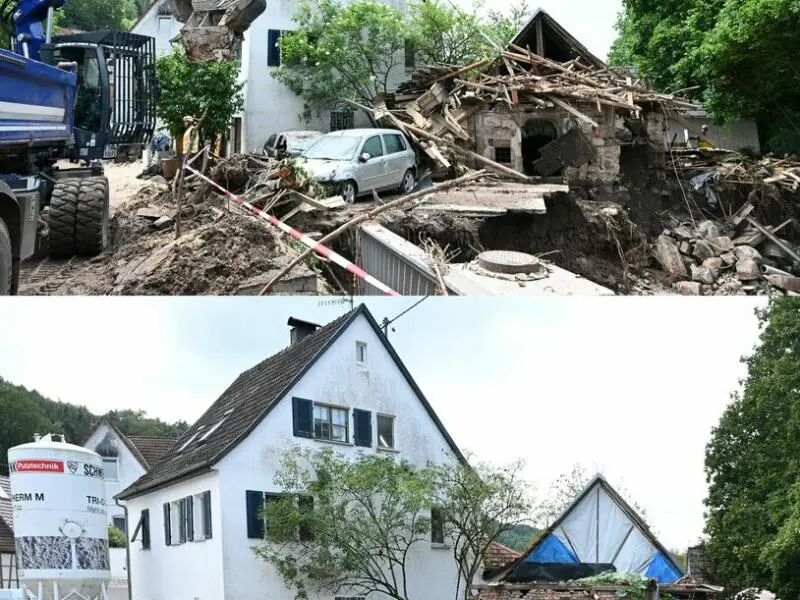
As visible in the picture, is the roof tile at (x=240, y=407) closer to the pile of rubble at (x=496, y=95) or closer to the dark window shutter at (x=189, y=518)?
the dark window shutter at (x=189, y=518)

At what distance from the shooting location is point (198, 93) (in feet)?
30.8

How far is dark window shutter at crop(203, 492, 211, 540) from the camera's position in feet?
32.0

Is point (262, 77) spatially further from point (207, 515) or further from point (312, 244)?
point (207, 515)

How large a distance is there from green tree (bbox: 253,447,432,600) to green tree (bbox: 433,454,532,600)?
Answer: 0.21 meters

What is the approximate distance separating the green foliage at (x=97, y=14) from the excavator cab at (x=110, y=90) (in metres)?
0.15

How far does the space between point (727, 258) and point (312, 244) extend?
7.41m

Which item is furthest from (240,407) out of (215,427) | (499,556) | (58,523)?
(499,556)

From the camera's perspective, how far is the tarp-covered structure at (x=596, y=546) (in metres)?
10.8

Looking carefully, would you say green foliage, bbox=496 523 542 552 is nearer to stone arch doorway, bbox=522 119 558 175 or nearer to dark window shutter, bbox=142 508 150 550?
dark window shutter, bbox=142 508 150 550

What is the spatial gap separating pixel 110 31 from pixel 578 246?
6.23 metres

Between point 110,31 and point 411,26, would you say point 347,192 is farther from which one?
point 110,31

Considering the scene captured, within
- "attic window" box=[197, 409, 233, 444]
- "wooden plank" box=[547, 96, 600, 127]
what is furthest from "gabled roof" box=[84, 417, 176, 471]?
"wooden plank" box=[547, 96, 600, 127]

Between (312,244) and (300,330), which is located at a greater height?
(312,244)

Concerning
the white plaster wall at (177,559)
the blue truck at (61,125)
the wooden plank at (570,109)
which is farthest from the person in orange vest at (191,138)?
the wooden plank at (570,109)
